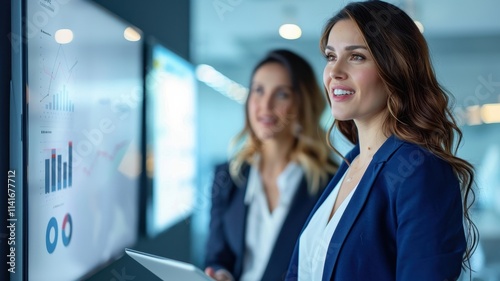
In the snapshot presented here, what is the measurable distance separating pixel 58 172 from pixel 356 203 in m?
0.87

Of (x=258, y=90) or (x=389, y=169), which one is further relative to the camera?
(x=258, y=90)

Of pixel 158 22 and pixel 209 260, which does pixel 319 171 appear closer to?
pixel 209 260

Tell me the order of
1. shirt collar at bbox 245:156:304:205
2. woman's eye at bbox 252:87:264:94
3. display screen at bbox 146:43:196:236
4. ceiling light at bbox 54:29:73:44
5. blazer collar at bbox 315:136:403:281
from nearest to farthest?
1. blazer collar at bbox 315:136:403:281
2. ceiling light at bbox 54:29:73:44
3. shirt collar at bbox 245:156:304:205
4. woman's eye at bbox 252:87:264:94
5. display screen at bbox 146:43:196:236

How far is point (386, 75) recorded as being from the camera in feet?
4.84

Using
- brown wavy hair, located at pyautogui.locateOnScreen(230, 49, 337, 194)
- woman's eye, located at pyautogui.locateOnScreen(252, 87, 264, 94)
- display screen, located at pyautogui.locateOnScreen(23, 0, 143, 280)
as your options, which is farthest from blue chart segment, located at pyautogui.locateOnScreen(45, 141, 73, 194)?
woman's eye, located at pyautogui.locateOnScreen(252, 87, 264, 94)

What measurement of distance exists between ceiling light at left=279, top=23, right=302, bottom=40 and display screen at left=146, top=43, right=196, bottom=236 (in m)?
1.12

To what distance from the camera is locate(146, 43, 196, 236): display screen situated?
9.55ft

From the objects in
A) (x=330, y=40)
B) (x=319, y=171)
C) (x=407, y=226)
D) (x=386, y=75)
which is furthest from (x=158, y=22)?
(x=407, y=226)

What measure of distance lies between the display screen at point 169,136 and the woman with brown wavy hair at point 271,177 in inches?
16.1

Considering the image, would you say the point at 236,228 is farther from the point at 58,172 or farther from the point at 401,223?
the point at 401,223

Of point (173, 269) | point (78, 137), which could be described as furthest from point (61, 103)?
point (173, 269)

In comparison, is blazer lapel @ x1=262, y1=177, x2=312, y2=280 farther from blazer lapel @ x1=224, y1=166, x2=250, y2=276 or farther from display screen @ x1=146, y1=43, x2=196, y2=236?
display screen @ x1=146, y1=43, x2=196, y2=236

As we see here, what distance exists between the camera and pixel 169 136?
3266 mm

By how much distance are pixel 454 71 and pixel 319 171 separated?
1.90m
